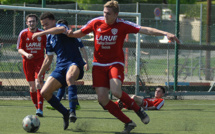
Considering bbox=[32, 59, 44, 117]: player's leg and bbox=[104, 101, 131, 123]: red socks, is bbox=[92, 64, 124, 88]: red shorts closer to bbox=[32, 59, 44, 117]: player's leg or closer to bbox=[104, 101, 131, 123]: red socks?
bbox=[104, 101, 131, 123]: red socks

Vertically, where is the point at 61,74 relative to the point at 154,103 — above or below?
above

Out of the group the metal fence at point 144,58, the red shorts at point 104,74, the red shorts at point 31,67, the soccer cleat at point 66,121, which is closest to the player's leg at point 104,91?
the red shorts at point 104,74

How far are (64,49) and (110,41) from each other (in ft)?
3.09

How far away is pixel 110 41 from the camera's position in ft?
22.0

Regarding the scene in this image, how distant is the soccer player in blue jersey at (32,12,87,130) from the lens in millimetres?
6910

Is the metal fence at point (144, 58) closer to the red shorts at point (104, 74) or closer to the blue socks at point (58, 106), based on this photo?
the blue socks at point (58, 106)

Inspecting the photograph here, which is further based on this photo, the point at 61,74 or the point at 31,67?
the point at 31,67

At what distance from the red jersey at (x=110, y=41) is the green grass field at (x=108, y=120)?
1.05 metres

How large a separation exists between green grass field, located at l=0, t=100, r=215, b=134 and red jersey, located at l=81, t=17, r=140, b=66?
3.44 feet

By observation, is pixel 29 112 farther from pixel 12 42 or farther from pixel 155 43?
pixel 155 43

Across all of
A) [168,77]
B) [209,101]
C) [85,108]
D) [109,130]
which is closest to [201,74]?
[168,77]

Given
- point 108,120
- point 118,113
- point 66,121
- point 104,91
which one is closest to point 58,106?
point 66,121

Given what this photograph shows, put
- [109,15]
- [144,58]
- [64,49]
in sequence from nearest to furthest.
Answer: [109,15] → [64,49] → [144,58]

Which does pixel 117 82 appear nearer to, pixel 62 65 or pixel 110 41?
pixel 110 41
